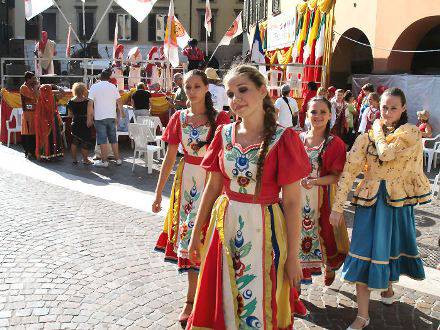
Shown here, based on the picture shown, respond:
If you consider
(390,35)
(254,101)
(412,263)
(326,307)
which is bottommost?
(326,307)

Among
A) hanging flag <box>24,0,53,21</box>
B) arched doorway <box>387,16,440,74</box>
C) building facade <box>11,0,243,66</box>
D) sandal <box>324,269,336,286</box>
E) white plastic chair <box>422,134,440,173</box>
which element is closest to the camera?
sandal <box>324,269,336,286</box>

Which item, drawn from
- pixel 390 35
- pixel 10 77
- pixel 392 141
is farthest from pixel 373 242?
pixel 10 77

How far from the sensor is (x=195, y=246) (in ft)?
10.1

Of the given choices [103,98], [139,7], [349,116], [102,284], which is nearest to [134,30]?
[139,7]

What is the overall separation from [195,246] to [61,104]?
1094 cm

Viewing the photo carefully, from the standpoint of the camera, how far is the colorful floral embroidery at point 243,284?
110 inches

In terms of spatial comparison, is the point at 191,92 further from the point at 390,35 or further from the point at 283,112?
the point at 390,35

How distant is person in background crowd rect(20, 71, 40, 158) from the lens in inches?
414

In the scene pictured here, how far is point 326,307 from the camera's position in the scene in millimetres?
4211

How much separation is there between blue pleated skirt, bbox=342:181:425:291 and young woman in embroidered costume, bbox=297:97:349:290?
0.35 meters

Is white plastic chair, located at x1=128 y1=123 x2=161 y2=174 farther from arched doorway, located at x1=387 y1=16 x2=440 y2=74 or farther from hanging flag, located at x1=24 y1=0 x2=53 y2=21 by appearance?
arched doorway, located at x1=387 y1=16 x2=440 y2=74

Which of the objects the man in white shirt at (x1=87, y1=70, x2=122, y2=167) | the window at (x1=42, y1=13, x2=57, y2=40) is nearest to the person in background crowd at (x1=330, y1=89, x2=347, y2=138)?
the man in white shirt at (x1=87, y1=70, x2=122, y2=167)

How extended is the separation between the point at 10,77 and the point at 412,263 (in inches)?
540

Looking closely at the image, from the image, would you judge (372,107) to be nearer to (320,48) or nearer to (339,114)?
(339,114)
